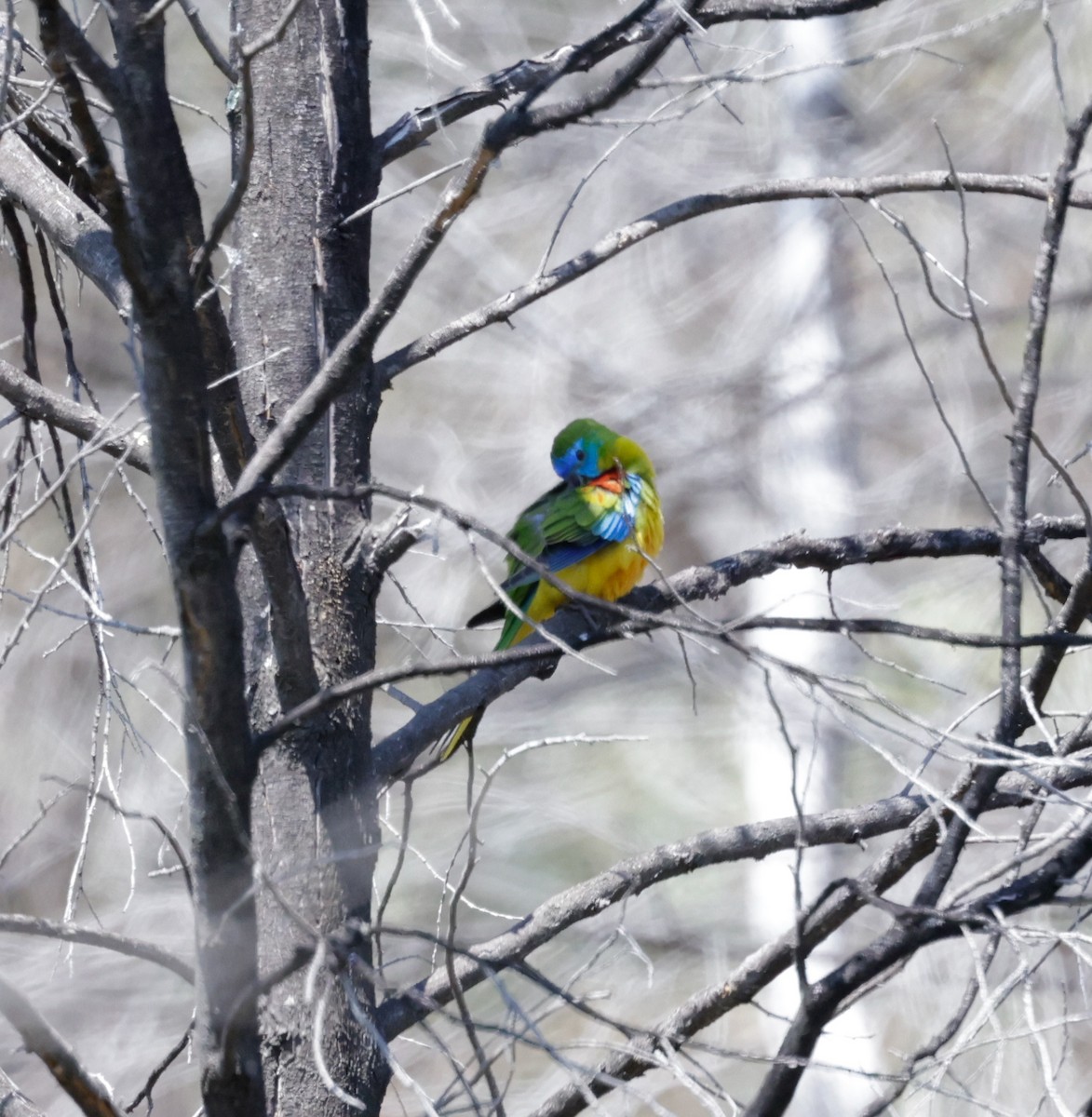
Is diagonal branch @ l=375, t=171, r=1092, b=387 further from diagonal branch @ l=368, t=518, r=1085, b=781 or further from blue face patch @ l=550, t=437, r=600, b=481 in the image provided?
blue face patch @ l=550, t=437, r=600, b=481

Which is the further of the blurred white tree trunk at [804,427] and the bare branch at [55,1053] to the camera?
the blurred white tree trunk at [804,427]

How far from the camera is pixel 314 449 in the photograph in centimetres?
245

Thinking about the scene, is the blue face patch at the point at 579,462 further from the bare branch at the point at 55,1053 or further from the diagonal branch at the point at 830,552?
the bare branch at the point at 55,1053

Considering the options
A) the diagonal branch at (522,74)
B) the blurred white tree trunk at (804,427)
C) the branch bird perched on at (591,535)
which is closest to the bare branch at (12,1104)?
the diagonal branch at (522,74)

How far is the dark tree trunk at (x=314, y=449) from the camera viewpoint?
7.48 feet

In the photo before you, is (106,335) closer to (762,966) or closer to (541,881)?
(541,881)

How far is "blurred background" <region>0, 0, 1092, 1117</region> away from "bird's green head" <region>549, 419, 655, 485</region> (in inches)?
88.5

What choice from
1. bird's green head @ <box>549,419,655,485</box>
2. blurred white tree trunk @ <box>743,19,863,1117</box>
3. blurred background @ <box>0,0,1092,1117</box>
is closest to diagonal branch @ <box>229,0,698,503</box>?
bird's green head @ <box>549,419,655,485</box>

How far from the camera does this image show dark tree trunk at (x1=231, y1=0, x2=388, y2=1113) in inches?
89.7

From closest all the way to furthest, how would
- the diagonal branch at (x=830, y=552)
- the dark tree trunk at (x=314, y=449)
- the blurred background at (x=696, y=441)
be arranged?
the dark tree trunk at (x=314, y=449)
the diagonal branch at (x=830, y=552)
the blurred background at (x=696, y=441)

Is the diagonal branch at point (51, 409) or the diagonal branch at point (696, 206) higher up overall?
the diagonal branch at point (696, 206)

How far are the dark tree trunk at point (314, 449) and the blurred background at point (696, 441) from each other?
4.31 meters

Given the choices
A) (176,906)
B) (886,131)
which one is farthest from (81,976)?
(886,131)

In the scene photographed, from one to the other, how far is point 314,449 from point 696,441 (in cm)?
564
